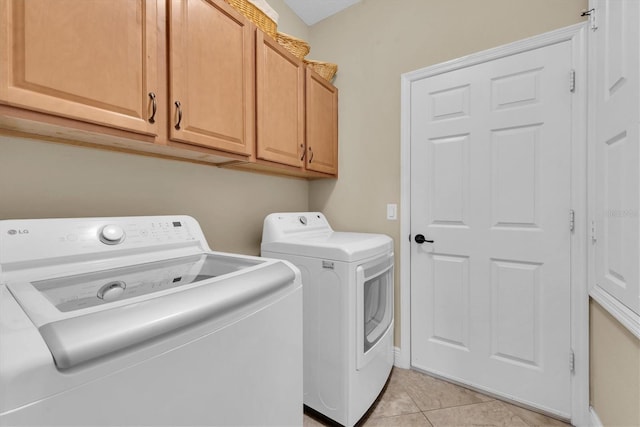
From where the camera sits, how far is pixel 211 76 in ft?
4.23

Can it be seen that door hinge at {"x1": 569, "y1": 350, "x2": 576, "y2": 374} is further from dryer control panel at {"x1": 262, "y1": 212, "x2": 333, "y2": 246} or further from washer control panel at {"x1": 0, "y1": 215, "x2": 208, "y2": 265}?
washer control panel at {"x1": 0, "y1": 215, "x2": 208, "y2": 265}

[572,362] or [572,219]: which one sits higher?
[572,219]

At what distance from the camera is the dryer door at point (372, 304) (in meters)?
1.47

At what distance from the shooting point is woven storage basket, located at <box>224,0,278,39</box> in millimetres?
A: 1448

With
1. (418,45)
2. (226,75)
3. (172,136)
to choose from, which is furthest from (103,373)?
(418,45)

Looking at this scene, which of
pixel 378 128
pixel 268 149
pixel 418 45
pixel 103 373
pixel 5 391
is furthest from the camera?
pixel 378 128

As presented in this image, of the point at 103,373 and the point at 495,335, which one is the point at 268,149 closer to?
the point at 103,373

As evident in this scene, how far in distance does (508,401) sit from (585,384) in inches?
16.0

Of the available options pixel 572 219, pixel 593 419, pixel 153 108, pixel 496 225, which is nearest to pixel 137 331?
pixel 153 108

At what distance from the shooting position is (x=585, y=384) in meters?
1.49

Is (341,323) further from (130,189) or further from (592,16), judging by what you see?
(592,16)

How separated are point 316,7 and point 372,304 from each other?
233 cm

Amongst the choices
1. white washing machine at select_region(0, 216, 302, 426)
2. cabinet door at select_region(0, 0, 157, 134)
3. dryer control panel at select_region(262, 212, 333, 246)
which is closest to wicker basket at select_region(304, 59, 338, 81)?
dryer control panel at select_region(262, 212, 333, 246)

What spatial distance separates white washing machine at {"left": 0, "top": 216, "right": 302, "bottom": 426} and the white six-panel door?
130cm
